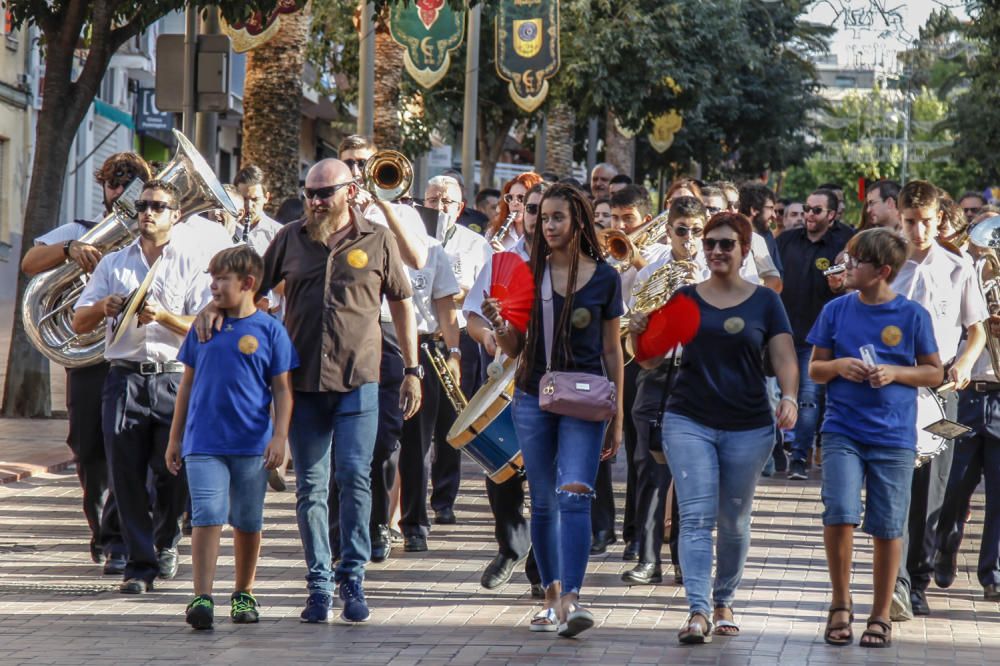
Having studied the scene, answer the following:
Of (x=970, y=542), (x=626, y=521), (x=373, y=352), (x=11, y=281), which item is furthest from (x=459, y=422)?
(x=11, y=281)

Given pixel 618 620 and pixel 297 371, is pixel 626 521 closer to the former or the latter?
pixel 618 620

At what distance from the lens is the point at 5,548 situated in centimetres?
1002

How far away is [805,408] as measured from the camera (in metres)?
14.5

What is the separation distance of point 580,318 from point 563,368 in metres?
0.22

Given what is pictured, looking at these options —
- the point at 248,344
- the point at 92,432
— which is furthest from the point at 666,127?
the point at 248,344

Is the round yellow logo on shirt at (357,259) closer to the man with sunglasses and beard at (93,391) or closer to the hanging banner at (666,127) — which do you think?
the man with sunglasses and beard at (93,391)

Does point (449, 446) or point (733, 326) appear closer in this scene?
point (733, 326)

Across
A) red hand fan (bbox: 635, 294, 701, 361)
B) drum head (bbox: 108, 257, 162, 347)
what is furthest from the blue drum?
drum head (bbox: 108, 257, 162, 347)

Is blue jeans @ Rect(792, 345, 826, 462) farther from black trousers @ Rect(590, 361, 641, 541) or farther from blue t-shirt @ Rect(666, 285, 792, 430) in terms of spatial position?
blue t-shirt @ Rect(666, 285, 792, 430)

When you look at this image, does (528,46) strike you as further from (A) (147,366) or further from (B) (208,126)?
(A) (147,366)

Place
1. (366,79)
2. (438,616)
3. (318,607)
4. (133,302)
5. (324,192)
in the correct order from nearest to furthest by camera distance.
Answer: (318,607), (324,192), (438,616), (133,302), (366,79)

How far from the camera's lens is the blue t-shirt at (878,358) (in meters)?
7.89

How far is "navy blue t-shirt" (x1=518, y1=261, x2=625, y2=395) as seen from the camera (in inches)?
310

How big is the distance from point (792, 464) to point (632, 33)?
17.3m
